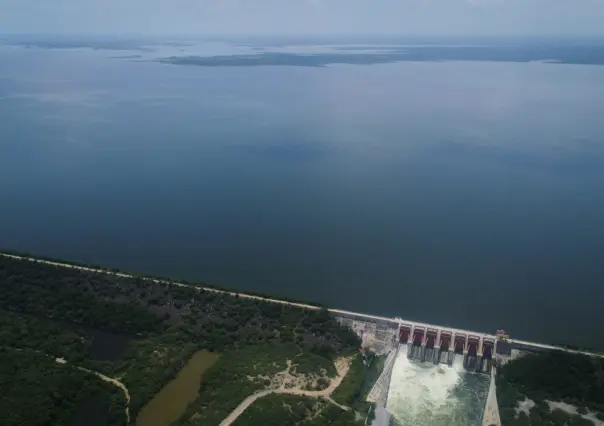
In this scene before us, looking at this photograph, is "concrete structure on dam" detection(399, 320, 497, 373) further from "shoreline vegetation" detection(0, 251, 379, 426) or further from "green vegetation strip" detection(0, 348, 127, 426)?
"green vegetation strip" detection(0, 348, 127, 426)

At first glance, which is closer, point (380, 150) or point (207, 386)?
point (207, 386)

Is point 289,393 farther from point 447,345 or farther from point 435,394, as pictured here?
point 447,345

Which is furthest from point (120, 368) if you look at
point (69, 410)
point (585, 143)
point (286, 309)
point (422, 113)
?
point (422, 113)

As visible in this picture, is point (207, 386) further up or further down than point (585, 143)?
further down

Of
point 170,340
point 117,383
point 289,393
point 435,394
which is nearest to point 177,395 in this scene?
point 117,383

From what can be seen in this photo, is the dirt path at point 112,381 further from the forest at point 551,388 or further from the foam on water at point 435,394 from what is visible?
the forest at point 551,388

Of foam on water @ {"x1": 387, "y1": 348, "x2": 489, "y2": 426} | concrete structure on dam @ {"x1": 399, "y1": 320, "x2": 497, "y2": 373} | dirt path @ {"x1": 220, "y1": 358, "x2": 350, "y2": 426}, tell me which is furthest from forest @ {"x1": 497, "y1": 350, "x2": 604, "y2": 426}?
dirt path @ {"x1": 220, "y1": 358, "x2": 350, "y2": 426}

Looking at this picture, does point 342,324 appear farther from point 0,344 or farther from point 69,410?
point 0,344

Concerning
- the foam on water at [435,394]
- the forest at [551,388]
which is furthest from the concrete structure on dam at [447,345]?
the forest at [551,388]

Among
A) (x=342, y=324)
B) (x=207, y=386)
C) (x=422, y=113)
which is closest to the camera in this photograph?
(x=207, y=386)
